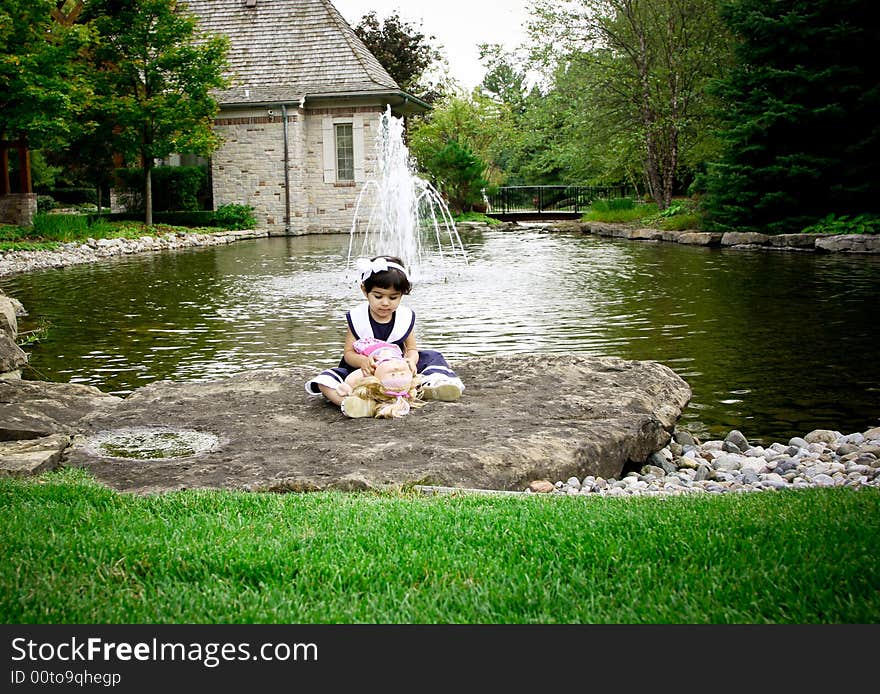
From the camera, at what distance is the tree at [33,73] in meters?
19.7

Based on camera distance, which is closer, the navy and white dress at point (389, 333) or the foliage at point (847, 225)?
the navy and white dress at point (389, 333)

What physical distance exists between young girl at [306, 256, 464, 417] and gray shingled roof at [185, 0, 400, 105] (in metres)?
22.7

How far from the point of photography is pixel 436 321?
1035 centimetres

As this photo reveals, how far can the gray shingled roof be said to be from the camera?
2823 centimetres

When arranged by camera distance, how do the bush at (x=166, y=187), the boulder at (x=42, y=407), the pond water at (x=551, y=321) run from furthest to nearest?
1. the bush at (x=166, y=187)
2. the pond water at (x=551, y=321)
3. the boulder at (x=42, y=407)

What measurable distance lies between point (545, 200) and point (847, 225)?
2578 centimetres

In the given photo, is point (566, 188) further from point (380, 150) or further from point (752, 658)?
point (752, 658)

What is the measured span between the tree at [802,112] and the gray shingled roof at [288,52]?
11809 mm

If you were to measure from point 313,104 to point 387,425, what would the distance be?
2514 centimetres

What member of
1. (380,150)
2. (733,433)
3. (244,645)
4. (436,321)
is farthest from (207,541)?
(380,150)

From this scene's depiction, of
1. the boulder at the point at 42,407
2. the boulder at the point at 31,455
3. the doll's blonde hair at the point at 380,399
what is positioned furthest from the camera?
the doll's blonde hair at the point at 380,399

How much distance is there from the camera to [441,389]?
18.5ft

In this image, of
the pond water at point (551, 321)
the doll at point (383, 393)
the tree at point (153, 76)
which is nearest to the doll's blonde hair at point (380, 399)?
the doll at point (383, 393)

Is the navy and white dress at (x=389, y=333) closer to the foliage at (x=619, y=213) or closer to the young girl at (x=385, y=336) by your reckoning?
the young girl at (x=385, y=336)
